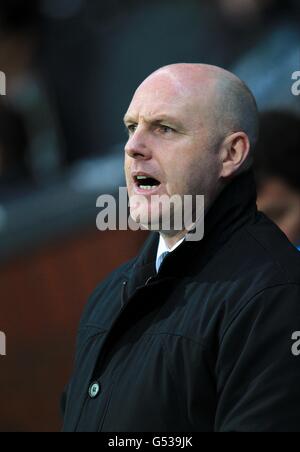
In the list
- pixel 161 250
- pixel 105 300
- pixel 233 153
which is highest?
pixel 233 153

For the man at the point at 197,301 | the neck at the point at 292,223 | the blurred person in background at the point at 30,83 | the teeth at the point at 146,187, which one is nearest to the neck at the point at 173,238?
the man at the point at 197,301

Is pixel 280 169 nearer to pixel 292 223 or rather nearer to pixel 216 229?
pixel 292 223

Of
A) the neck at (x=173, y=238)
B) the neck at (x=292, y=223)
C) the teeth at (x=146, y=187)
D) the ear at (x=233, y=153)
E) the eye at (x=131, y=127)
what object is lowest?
the neck at (x=292, y=223)

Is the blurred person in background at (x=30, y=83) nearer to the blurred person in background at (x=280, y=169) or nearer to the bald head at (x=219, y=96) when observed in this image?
the blurred person in background at (x=280, y=169)

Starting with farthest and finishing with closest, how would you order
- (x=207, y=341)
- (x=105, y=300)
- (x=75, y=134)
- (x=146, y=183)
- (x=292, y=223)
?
(x=75, y=134) → (x=292, y=223) → (x=105, y=300) → (x=146, y=183) → (x=207, y=341)

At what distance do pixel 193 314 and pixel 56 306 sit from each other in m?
2.45

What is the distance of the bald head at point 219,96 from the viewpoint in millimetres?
1937

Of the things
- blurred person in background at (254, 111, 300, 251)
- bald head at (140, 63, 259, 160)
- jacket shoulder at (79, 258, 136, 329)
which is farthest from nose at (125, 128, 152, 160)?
blurred person in background at (254, 111, 300, 251)

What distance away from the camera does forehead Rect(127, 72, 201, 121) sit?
1.94 m

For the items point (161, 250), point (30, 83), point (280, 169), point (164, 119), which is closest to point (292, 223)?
point (280, 169)

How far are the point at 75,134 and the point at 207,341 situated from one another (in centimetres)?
346

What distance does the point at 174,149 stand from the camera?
1940 millimetres

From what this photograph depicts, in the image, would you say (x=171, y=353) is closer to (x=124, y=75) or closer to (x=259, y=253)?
(x=259, y=253)
